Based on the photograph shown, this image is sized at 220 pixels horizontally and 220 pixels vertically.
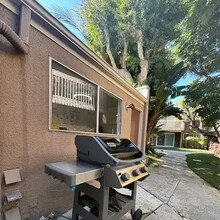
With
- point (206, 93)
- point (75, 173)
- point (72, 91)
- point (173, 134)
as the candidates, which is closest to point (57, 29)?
point (72, 91)

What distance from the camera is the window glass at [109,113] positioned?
5.31 m

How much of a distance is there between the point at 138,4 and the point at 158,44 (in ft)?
9.66

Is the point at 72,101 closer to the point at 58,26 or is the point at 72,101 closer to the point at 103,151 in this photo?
the point at 58,26

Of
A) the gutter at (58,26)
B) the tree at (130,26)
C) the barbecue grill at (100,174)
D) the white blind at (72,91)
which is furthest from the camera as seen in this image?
the tree at (130,26)

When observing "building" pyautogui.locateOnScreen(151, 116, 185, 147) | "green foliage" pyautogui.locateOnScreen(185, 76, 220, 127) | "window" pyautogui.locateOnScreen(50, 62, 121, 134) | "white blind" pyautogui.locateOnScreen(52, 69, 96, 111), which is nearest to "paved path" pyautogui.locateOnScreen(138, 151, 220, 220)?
"window" pyautogui.locateOnScreen(50, 62, 121, 134)

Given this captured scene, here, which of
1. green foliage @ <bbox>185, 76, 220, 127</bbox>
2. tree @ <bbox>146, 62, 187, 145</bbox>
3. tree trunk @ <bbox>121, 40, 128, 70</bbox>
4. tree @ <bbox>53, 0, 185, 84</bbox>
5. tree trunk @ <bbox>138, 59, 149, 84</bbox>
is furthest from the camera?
tree trunk @ <bbox>121, 40, 128, 70</bbox>

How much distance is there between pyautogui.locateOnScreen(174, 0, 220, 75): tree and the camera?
6898 millimetres

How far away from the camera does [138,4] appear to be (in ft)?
40.1

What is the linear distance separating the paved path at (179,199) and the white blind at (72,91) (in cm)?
275

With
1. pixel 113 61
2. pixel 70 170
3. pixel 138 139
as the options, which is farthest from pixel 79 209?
pixel 113 61

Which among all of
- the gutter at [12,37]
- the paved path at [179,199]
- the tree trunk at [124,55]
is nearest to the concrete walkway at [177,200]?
the paved path at [179,199]

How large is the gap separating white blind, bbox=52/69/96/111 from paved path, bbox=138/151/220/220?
275 cm

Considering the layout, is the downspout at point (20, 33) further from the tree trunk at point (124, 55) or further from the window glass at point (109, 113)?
the tree trunk at point (124, 55)

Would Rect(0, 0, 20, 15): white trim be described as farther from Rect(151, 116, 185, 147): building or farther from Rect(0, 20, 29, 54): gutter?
Rect(151, 116, 185, 147): building
